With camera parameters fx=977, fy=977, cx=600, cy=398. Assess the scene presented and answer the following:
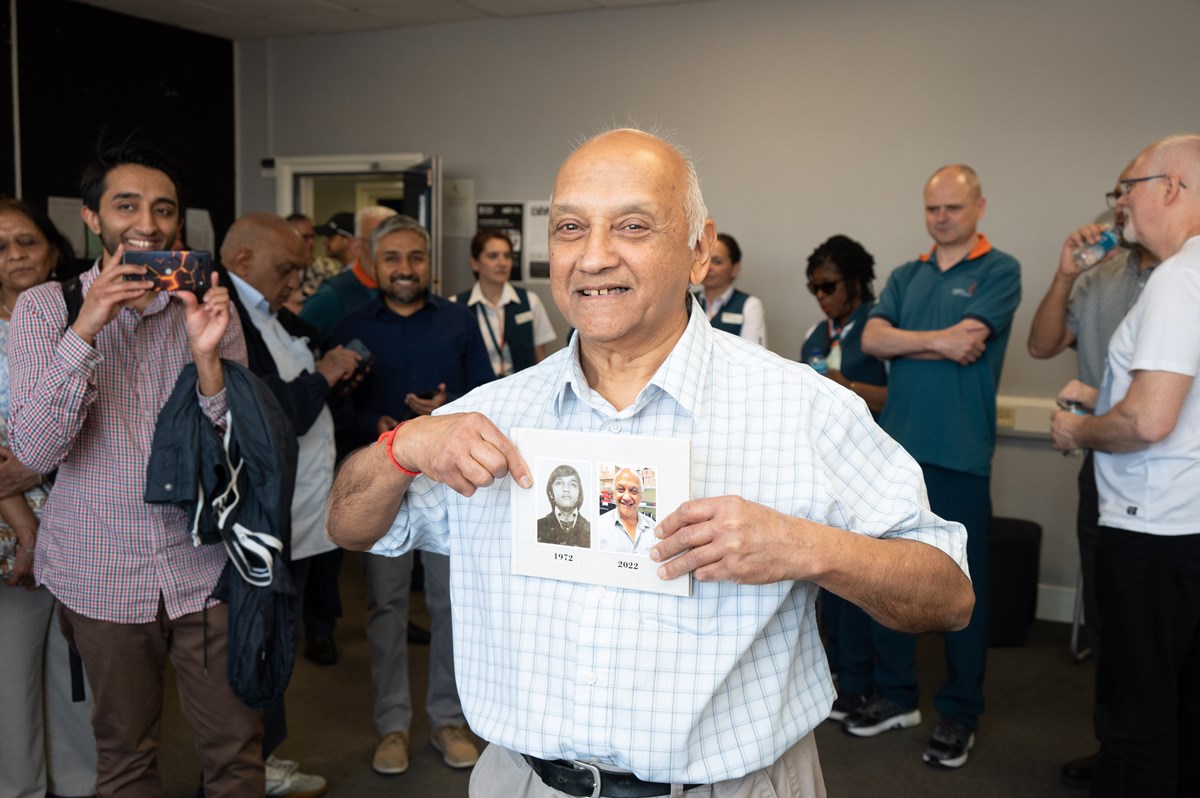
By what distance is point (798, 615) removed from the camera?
150cm

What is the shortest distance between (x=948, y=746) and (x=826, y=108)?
3.75 m

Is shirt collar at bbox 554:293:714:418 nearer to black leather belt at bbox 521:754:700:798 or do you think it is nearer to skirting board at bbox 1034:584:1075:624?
black leather belt at bbox 521:754:700:798

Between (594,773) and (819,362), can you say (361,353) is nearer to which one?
(819,362)

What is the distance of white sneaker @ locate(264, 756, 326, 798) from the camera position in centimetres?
324

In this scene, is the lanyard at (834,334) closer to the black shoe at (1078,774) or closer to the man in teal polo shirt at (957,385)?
the man in teal polo shirt at (957,385)

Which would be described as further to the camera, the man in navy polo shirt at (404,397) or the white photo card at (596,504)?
the man in navy polo shirt at (404,397)

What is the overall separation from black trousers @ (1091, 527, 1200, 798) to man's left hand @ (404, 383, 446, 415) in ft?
7.30

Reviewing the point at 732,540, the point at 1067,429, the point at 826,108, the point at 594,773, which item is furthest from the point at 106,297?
the point at 826,108

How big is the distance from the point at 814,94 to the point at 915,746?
3793mm

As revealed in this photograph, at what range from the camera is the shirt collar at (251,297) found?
10.7ft

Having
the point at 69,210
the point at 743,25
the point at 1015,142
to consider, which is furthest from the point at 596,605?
the point at 69,210

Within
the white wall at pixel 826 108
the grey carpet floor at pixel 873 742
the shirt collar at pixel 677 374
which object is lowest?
the grey carpet floor at pixel 873 742

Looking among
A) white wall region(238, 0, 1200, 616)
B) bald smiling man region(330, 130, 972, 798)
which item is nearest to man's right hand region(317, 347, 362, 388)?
bald smiling man region(330, 130, 972, 798)

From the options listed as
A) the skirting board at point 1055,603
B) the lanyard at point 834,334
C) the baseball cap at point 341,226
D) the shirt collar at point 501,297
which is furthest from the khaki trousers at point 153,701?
the baseball cap at point 341,226
